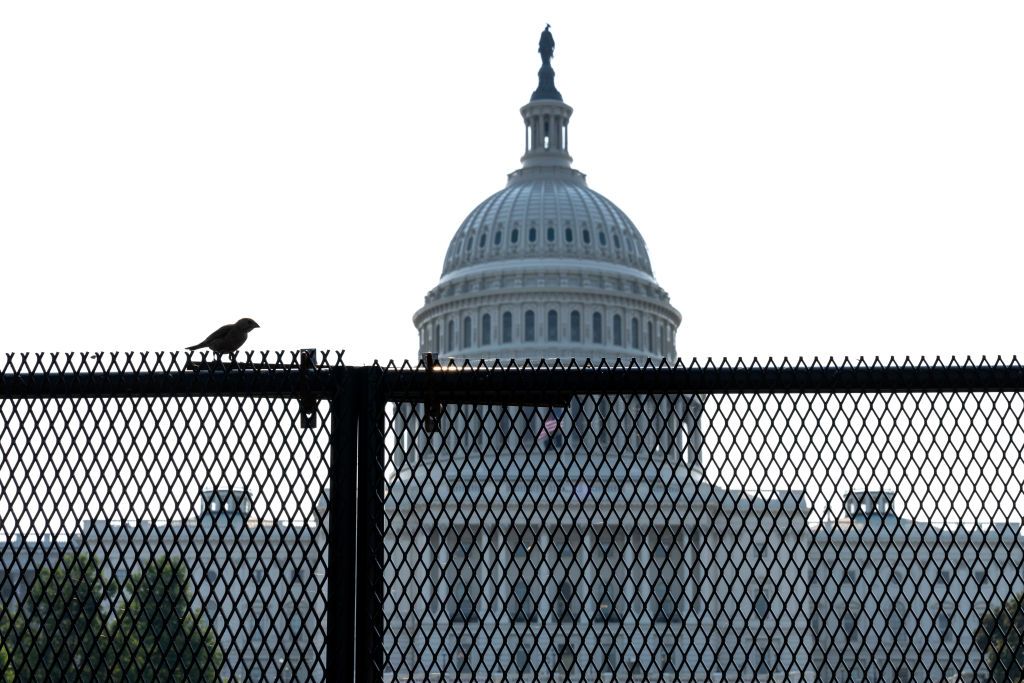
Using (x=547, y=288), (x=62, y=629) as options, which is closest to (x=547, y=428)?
(x=62, y=629)

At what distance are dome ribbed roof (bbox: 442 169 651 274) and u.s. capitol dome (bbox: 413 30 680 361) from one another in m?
0.10

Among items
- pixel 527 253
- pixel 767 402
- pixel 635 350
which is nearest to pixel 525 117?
pixel 527 253

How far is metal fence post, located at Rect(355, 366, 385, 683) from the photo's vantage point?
10.7 feet

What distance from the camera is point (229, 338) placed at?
350cm

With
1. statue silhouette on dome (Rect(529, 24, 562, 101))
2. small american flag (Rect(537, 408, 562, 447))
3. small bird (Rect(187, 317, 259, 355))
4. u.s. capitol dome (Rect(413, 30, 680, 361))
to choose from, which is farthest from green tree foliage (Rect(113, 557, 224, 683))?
statue silhouette on dome (Rect(529, 24, 562, 101))

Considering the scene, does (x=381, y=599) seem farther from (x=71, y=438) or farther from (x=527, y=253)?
(x=527, y=253)

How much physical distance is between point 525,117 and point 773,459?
136647 mm

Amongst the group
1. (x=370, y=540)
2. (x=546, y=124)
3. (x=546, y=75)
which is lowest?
(x=370, y=540)

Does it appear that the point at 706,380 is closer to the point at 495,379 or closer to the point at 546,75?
the point at 495,379

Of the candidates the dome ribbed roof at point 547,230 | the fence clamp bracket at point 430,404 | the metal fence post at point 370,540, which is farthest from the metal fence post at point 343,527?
the dome ribbed roof at point 547,230

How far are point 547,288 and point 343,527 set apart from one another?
116173mm

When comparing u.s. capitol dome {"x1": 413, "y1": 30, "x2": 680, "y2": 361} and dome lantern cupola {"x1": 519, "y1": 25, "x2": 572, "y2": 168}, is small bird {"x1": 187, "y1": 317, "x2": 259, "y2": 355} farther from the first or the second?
dome lantern cupola {"x1": 519, "y1": 25, "x2": 572, "y2": 168}

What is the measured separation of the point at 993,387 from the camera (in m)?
3.48

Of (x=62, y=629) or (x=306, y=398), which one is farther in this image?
(x=62, y=629)
